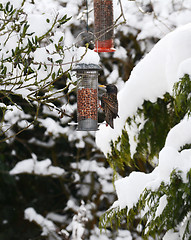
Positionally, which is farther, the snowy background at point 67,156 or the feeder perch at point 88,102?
the snowy background at point 67,156

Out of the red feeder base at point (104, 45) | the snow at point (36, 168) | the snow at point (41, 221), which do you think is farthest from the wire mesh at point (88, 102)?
the snow at point (41, 221)

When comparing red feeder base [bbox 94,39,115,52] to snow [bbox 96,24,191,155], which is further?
red feeder base [bbox 94,39,115,52]

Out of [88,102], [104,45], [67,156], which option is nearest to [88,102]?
[88,102]

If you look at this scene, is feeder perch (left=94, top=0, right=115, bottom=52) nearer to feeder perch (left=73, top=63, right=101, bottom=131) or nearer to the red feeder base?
the red feeder base

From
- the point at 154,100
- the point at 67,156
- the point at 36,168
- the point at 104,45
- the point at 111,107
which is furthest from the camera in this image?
the point at 67,156

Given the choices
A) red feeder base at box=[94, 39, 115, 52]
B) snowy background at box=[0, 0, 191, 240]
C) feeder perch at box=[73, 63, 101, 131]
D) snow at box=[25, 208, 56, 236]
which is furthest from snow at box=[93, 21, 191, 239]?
snow at box=[25, 208, 56, 236]

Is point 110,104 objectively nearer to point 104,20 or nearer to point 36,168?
point 104,20

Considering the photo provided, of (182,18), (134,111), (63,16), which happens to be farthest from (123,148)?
(182,18)

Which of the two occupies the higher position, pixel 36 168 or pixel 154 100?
pixel 36 168

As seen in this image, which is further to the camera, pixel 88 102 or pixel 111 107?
pixel 88 102

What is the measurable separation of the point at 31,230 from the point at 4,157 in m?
1.04

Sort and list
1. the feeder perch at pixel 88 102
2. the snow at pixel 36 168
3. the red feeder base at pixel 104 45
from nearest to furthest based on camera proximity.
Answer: the feeder perch at pixel 88 102 < the red feeder base at pixel 104 45 < the snow at pixel 36 168

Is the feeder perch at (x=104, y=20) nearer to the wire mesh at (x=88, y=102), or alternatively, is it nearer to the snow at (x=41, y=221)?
the wire mesh at (x=88, y=102)

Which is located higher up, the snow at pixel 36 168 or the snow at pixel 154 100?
the snow at pixel 36 168
